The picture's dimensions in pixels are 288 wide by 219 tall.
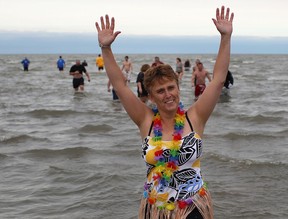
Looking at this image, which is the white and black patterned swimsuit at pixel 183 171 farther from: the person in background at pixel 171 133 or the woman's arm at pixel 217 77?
the woman's arm at pixel 217 77

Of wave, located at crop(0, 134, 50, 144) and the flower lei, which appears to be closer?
the flower lei

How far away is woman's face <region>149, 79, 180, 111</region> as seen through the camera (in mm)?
3043

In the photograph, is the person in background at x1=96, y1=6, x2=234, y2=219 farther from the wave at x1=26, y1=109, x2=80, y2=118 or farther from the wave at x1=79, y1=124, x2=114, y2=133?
the wave at x1=26, y1=109, x2=80, y2=118


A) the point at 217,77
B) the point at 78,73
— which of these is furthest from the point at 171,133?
the point at 78,73

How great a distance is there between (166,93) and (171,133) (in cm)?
26

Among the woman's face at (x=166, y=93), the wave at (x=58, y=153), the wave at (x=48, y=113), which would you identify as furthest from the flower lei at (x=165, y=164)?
the wave at (x=48, y=113)

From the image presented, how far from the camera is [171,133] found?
3033 mm

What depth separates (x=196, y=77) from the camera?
16.8 meters

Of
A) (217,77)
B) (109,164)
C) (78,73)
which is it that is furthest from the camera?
(78,73)

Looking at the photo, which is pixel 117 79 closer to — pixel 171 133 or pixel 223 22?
pixel 171 133

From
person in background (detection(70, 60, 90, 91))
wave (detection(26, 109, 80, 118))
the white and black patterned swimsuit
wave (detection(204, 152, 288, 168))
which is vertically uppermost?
the white and black patterned swimsuit

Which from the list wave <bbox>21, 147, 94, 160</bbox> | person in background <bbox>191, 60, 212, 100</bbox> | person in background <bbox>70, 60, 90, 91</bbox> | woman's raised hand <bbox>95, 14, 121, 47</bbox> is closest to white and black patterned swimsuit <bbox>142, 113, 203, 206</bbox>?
woman's raised hand <bbox>95, 14, 121, 47</bbox>

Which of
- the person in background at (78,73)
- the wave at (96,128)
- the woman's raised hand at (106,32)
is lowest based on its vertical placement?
the wave at (96,128)

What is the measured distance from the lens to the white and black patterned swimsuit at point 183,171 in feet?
9.66
